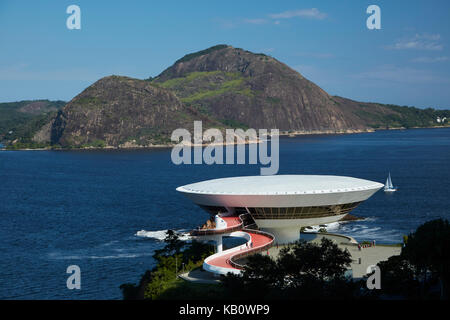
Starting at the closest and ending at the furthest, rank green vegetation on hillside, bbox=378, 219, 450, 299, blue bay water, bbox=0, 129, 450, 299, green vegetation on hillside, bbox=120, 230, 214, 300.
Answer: green vegetation on hillside, bbox=378, 219, 450, 299, green vegetation on hillside, bbox=120, 230, 214, 300, blue bay water, bbox=0, 129, 450, 299

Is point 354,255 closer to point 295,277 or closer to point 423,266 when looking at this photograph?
point 423,266

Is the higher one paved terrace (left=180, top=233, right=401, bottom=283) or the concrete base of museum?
the concrete base of museum

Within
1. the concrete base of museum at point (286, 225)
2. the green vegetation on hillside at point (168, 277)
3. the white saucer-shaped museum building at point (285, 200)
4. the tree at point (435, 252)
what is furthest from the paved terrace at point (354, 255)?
the tree at point (435, 252)

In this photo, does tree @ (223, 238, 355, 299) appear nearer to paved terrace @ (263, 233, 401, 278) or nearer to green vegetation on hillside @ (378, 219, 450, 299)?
green vegetation on hillside @ (378, 219, 450, 299)

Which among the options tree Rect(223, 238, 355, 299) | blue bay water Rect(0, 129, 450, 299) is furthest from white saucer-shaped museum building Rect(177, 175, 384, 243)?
tree Rect(223, 238, 355, 299)

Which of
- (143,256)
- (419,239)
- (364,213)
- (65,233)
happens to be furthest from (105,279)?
(364,213)

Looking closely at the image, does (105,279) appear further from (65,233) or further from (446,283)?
(446,283)

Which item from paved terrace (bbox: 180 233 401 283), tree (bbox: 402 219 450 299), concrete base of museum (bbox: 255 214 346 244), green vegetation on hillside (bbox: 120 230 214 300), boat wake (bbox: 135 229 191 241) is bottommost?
boat wake (bbox: 135 229 191 241)
